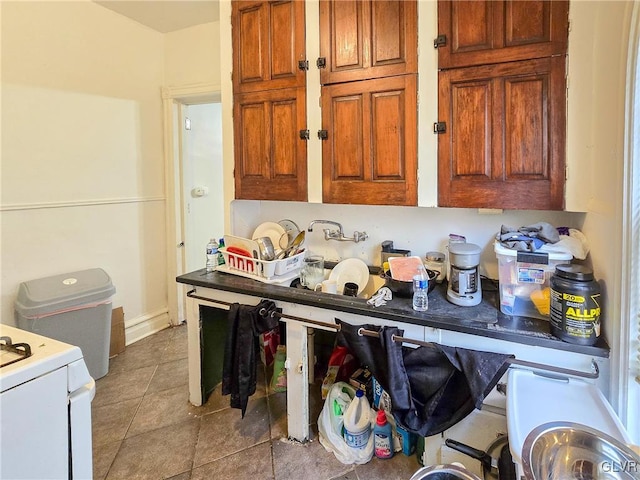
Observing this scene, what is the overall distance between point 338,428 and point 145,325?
2114 mm

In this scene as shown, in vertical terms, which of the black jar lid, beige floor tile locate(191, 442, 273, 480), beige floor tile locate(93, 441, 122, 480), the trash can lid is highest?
the black jar lid

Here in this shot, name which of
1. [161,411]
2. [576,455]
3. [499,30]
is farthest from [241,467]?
[499,30]

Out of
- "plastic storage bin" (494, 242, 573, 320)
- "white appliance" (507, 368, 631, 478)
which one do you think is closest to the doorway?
"plastic storage bin" (494, 242, 573, 320)

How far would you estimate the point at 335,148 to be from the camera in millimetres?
2023

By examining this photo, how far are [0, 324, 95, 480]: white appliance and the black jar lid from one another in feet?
5.42

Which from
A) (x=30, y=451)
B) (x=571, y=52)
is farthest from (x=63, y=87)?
(x=571, y=52)

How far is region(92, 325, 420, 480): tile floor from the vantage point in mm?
1818

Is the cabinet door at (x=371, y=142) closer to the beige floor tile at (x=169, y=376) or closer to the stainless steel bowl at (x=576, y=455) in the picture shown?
the stainless steel bowl at (x=576, y=455)

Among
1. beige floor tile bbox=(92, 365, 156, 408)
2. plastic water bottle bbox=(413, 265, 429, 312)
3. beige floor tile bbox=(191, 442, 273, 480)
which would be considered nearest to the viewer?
plastic water bottle bbox=(413, 265, 429, 312)

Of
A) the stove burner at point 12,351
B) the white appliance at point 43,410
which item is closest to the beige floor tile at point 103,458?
the white appliance at point 43,410

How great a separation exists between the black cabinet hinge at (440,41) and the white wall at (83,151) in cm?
242

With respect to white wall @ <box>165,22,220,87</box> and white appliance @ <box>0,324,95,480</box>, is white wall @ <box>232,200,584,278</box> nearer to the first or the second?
white wall @ <box>165,22,220,87</box>

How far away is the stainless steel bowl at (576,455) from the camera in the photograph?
967 mm

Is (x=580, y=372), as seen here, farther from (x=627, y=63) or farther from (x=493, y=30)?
(x=493, y=30)
